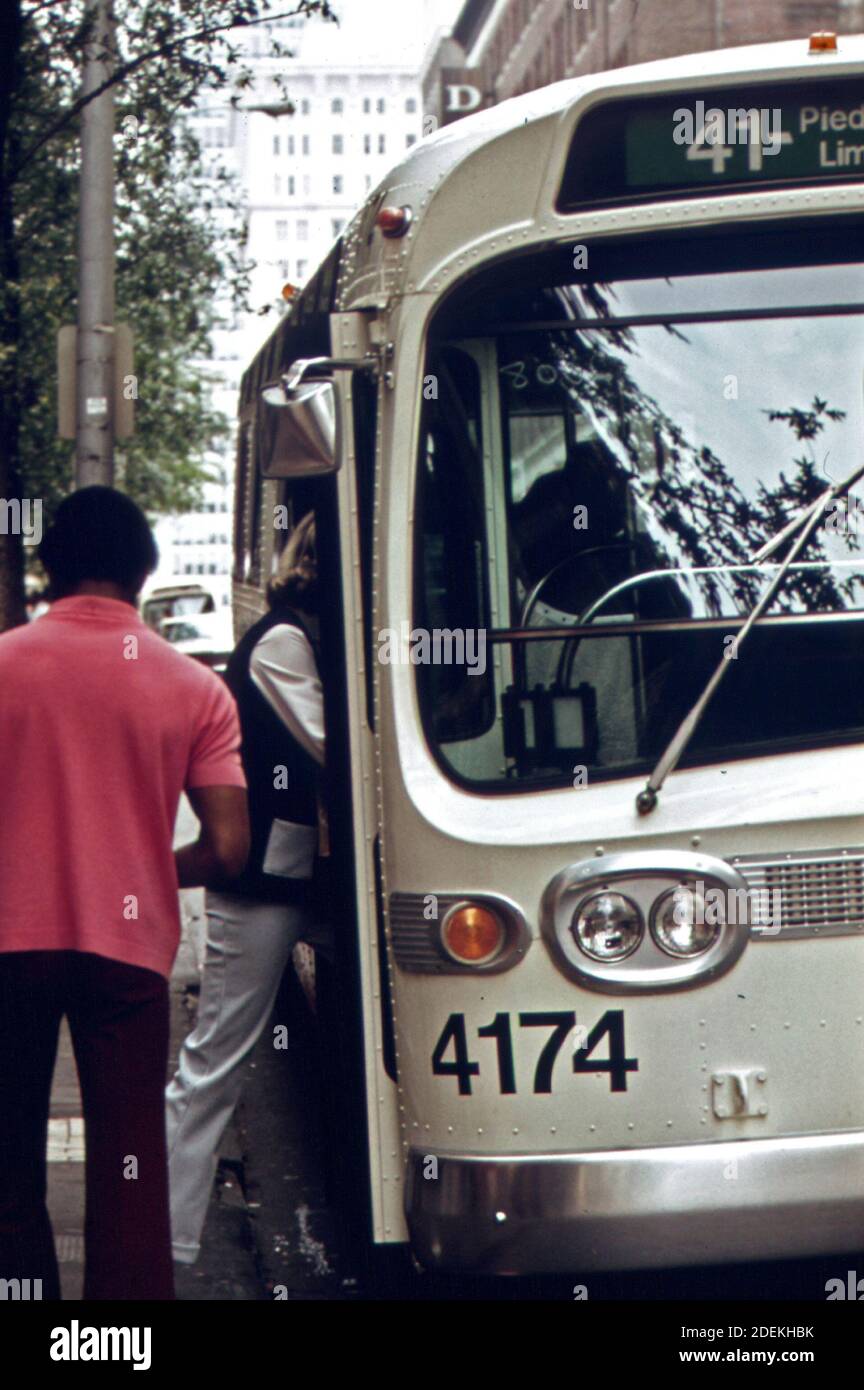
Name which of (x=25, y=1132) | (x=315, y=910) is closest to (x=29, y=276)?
(x=315, y=910)

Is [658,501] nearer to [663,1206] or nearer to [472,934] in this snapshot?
[472,934]

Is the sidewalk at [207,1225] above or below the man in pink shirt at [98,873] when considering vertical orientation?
below

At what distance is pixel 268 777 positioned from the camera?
5.67 metres

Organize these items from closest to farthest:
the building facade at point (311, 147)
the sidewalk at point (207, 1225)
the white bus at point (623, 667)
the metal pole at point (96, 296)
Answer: the white bus at point (623, 667) < the sidewalk at point (207, 1225) < the metal pole at point (96, 296) < the building facade at point (311, 147)

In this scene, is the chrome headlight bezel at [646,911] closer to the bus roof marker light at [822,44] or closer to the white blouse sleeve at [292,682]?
the white blouse sleeve at [292,682]

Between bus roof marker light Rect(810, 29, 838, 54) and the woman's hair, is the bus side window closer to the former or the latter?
the woman's hair

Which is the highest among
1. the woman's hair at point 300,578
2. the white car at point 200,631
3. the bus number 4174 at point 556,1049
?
the white car at point 200,631

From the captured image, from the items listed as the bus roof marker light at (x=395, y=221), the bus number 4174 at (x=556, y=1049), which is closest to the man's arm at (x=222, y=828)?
the bus number 4174 at (x=556, y=1049)

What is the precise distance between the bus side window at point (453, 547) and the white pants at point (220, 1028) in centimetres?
112

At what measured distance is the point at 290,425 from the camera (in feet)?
16.0

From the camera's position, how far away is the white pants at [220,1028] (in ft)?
19.0
